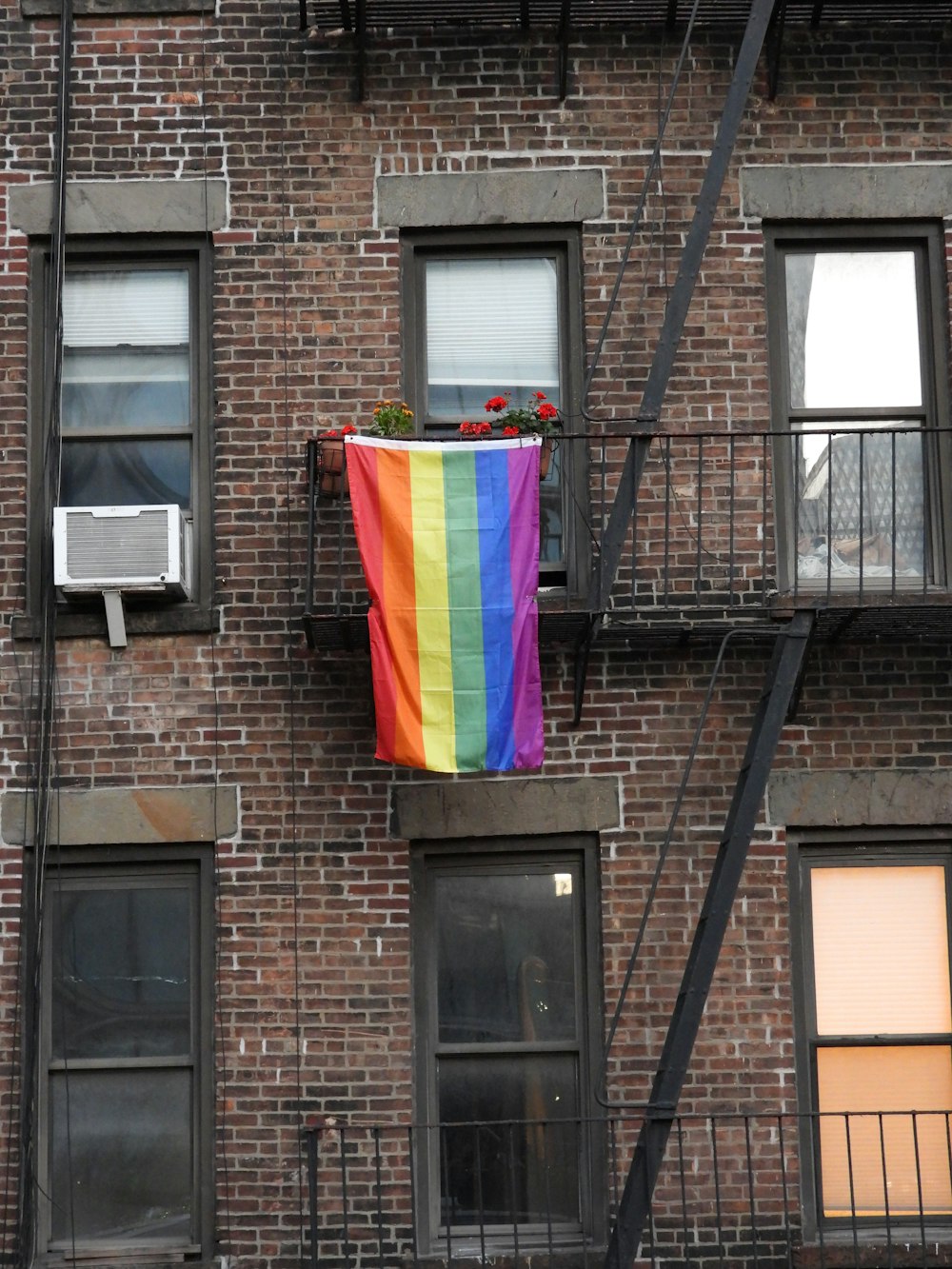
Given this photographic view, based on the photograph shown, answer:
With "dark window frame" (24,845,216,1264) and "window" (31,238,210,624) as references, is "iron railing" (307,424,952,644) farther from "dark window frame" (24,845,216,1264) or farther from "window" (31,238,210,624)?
"dark window frame" (24,845,216,1264)

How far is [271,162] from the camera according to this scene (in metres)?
9.52

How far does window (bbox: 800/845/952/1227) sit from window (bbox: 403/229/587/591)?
2441 millimetres

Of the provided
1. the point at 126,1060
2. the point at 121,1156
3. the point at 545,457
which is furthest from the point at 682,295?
the point at 121,1156

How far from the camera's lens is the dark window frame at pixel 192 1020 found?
865 cm

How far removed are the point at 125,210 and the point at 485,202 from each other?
1.93 meters

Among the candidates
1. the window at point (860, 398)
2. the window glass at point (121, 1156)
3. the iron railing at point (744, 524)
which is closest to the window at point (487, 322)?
the iron railing at point (744, 524)

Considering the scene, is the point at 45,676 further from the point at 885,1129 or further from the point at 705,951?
the point at 885,1129

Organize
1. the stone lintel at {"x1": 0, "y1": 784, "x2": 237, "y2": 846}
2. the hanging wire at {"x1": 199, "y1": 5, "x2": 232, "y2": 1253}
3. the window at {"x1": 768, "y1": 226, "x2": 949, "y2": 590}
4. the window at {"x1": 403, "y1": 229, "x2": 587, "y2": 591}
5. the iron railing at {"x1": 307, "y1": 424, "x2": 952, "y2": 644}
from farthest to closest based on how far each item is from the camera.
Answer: the window at {"x1": 403, "y1": 229, "x2": 587, "y2": 591} < the window at {"x1": 768, "y1": 226, "x2": 949, "y2": 590} < the iron railing at {"x1": 307, "y1": 424, "x2": 952, "y2": 644} < the stone lintel at {"x1": 0, "y1": 784, "x2": 237, "y2": 846} < the hanging wire at {"x1": 199, "y1": 5, "x2": 232, "y2": 1253}

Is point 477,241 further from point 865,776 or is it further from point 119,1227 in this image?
point 119,1227

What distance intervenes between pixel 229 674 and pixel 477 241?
8.88 ft

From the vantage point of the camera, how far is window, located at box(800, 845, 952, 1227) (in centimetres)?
876

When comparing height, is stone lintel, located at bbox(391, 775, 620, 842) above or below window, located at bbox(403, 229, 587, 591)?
below

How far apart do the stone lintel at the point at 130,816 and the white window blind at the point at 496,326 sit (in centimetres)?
258

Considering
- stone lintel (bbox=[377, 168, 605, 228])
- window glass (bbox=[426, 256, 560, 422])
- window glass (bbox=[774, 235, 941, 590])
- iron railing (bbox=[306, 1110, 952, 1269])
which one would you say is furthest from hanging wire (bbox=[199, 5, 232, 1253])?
window glass (bbox=[774, 235, 941, 590])
